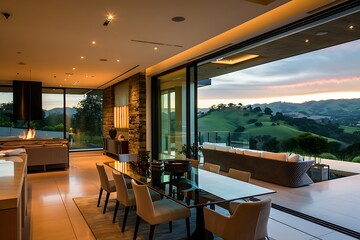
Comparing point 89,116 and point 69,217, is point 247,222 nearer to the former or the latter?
point 69,217

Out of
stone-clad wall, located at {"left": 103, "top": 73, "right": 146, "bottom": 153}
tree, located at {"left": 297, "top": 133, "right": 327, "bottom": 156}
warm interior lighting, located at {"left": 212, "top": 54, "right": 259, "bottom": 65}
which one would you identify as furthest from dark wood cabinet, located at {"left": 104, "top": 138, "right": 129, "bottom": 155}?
tree, located at {"left": 297, "top": 133, "right": 327, "bottom": 156}

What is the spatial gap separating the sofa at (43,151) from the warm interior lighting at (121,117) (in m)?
2.60

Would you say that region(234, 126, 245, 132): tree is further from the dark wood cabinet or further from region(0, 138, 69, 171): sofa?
region(0, 138, 69, 171): sofa

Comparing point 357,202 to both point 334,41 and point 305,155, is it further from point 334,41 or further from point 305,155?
point 305,155

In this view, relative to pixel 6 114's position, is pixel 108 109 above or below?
above

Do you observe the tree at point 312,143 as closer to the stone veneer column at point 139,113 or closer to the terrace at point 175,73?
the terrace at point 175,73

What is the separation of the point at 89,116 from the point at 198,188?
11.5m

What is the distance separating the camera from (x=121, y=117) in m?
11.0

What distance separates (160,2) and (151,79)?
609 cm

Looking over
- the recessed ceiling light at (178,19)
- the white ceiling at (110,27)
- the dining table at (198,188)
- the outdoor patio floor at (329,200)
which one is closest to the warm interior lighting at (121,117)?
the white ceiling at (110,27)

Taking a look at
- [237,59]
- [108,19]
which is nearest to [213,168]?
[108,19]

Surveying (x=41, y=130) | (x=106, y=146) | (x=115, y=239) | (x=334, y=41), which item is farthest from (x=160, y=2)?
(x=41, y=130)

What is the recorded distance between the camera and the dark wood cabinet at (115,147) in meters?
10.2

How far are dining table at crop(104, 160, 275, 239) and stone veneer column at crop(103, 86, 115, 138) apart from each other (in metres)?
8.34
